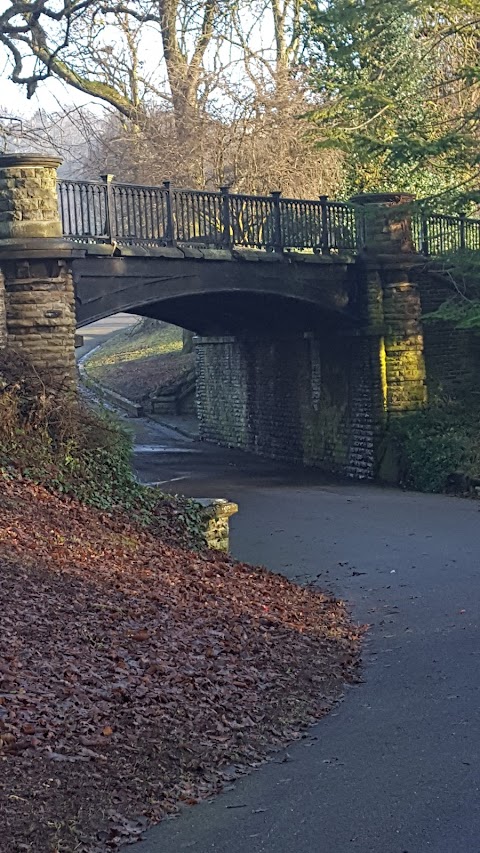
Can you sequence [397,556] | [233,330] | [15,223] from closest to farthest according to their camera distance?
1. [397,556]
2. [15,223]
3. [233,330]

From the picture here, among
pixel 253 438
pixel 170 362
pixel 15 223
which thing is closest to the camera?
pixel 15 223

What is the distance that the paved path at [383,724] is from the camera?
227 inches

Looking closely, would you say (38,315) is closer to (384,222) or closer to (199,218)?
(199,218)

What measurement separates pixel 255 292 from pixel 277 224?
142 cm

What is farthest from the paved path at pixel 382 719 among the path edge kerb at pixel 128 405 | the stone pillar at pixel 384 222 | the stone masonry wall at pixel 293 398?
the path edge kerb at pixel 128 405

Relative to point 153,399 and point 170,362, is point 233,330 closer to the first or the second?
point 153,399

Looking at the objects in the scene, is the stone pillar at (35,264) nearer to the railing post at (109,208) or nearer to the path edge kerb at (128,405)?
the railing post at (109,208)

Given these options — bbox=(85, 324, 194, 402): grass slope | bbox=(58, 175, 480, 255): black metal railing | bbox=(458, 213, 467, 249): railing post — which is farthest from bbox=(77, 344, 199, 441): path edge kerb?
bbox=(58, 175, 480, 255): black metal railing

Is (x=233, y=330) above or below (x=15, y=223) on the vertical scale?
below

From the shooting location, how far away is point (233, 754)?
7039mm

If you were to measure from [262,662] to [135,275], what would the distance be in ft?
36.8

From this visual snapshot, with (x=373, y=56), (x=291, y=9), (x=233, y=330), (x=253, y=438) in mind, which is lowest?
(x=253, y=438)

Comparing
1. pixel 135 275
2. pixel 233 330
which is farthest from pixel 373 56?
pixel 135 275

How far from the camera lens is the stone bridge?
17391mm
